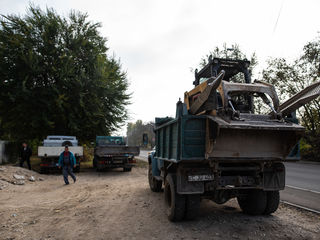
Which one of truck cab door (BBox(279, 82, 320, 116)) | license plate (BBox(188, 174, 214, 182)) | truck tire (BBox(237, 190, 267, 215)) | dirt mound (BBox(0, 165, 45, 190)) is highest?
truck cab door (BBox(279, 82, 320, 116))

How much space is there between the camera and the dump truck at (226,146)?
4.28 m

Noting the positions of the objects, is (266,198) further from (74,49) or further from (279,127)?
(74,49)

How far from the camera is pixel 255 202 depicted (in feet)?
17.2

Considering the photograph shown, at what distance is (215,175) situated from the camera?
458cm

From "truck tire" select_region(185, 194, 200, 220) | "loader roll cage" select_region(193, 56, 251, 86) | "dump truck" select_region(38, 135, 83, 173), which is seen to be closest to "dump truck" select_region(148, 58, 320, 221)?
"truck tire" select_region(185, 194, 200, 220)

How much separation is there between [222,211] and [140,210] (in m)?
1.95

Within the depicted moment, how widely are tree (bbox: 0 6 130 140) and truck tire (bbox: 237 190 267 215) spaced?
42.6 feet

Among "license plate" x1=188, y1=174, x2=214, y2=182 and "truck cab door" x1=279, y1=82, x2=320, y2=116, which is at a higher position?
"truck cab door" x1=279, y1=82, x2=320, y2=116

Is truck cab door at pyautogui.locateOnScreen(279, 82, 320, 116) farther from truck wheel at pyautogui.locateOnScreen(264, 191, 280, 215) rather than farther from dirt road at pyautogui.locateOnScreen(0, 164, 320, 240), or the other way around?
dirt road at pyautogui.locateOnScreen(0, 164, 320, 240)

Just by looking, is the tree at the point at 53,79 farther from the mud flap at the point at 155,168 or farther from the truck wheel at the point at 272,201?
the truck wheel at the point at 272,201

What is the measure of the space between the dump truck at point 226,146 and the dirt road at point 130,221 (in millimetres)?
426

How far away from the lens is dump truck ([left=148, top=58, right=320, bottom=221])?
4277 millimetres

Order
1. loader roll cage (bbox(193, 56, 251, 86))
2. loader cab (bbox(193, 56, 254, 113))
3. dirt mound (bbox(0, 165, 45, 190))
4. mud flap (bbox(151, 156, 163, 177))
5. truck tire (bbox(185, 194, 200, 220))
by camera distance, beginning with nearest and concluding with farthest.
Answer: truck tire (bbox(185, 194, 200, 220))
loader cab (bbox(193, 56, 254, 113))
loader roll cage (bbox(193, 56, 251, 86))
mud flap (bbox(151, 156, 163, 177))
dirt mound (bbox(0, 165, 45, 190))

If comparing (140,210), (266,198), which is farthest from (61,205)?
(266,198)
